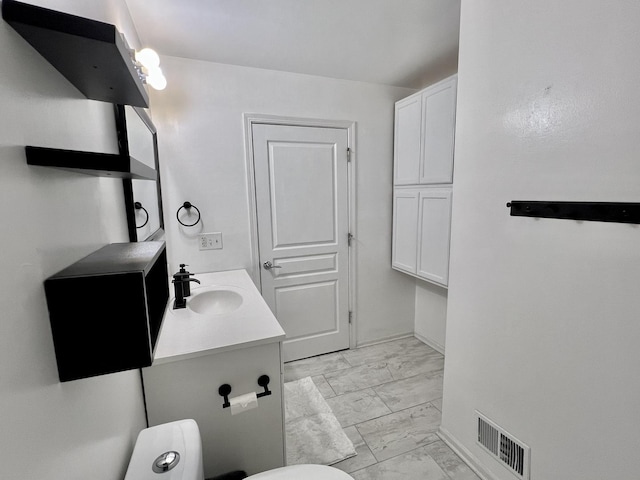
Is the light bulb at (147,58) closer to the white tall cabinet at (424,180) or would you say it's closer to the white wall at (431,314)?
the white tall cabinet at (424,180)

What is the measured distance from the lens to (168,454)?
904 millimetres

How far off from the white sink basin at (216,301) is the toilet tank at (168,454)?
0.77m

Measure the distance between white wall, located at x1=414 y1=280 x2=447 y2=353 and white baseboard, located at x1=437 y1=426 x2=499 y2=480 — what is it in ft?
3.35

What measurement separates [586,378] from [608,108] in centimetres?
92

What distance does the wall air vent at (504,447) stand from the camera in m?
1.29

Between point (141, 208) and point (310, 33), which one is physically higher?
point (310, 33)

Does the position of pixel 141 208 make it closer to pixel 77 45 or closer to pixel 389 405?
pixel 77 45

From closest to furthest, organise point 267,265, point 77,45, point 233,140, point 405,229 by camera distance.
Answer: point 77,45, point 233,140, point 267,265, point 405,229

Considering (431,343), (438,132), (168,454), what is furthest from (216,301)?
(431,343)

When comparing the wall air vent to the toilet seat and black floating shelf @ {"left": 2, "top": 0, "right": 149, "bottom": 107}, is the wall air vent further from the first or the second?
black floating shelf @ {"left": 2, "top": 0, "right": 149, "bottom": 107}

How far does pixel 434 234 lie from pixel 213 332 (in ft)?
5.57

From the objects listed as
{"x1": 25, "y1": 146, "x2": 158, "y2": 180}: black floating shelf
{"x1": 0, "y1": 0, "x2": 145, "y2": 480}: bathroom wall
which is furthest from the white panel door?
{"x1": 25, "y1": 146, "x2": 158, "y2": 180}: black floating shelf

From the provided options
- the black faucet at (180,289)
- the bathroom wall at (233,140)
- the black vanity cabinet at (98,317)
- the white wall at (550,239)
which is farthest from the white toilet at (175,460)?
the bathroom wall at (233,140)

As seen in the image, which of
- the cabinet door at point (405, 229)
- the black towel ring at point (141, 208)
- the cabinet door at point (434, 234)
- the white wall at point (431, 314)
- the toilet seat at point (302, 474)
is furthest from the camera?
the white wall at point (431, 314)
